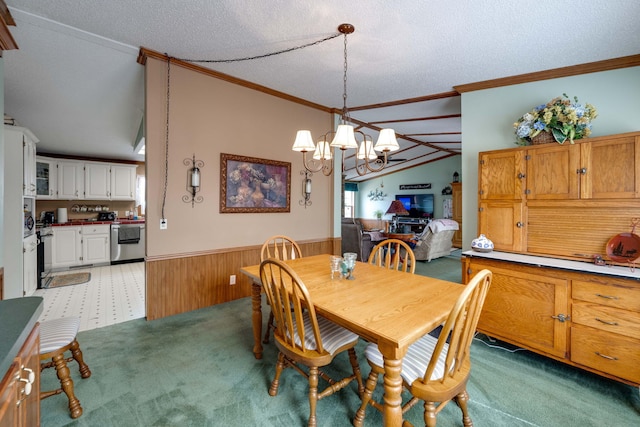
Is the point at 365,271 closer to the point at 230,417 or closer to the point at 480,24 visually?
the point at 230,417

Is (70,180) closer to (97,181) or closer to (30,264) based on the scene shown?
(97,181)

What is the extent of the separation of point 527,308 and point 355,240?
336 cm

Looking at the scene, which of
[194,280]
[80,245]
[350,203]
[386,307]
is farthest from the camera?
[350,203]

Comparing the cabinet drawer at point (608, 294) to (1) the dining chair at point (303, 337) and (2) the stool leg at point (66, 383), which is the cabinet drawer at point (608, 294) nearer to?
(1) the dining chair at point (303, 337)

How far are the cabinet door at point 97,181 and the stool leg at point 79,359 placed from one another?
16.7ft

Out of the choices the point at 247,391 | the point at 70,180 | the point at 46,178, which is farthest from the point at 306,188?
the point at 46,178

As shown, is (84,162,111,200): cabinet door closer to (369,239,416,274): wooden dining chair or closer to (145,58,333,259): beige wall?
(145,58,333,259): beige wall

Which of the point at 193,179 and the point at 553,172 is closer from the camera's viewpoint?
the point at 553,172

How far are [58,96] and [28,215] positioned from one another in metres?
1.65

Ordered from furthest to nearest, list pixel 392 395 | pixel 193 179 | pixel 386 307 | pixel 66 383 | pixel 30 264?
pixel 30 264, pixel 193 179, pixel 66 383, pixel 386 307, pixel 392 395

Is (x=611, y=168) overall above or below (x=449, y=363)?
above

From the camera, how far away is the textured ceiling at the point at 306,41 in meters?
2.02

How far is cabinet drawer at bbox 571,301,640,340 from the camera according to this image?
70.2 inches

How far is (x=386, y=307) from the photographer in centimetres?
147
